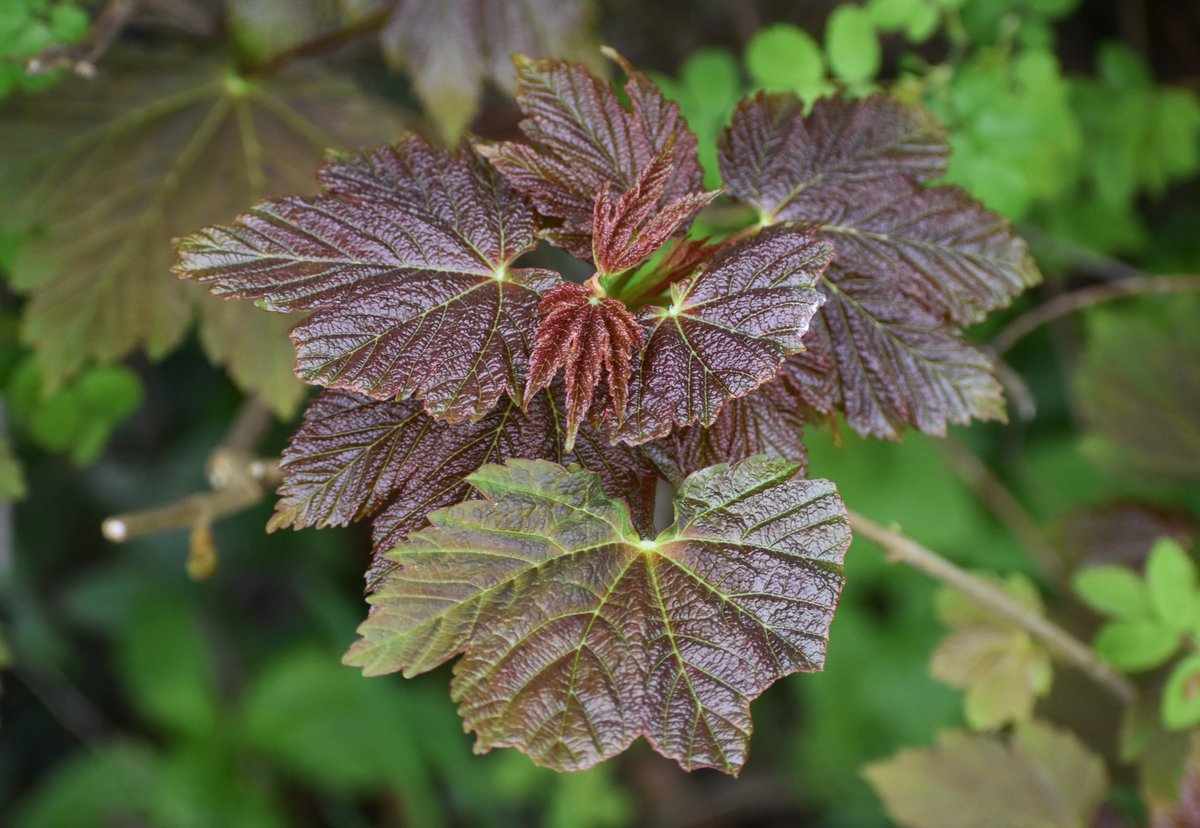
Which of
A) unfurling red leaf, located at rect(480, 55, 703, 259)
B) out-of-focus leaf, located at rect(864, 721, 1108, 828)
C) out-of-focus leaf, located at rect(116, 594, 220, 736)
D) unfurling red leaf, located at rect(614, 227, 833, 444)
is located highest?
unfurling red leaf, located at rect(480, 55, 703, 259)

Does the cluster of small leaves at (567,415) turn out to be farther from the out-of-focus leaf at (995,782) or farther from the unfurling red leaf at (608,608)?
the out-of-focus leaf at (995,782)

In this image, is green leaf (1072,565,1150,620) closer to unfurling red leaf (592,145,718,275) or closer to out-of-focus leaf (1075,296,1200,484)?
out-of-focus leaf (1075,296,1200,484)

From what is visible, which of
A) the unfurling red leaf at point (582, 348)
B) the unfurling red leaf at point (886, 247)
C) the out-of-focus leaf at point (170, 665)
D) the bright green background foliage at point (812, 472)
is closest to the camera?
the unfurling red leaf at point (582, 348)

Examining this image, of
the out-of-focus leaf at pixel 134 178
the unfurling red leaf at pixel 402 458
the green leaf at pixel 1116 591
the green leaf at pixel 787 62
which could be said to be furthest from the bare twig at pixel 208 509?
the green leaf at pixel 1116 591

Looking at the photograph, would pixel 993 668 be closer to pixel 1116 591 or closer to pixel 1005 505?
pixel 1116 591

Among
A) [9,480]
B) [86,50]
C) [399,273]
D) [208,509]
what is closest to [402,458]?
[399,273]

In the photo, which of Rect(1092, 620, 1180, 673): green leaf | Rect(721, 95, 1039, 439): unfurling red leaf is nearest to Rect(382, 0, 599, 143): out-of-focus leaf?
Rect(721, 95, 1039, 439): unfurling red leaf
